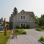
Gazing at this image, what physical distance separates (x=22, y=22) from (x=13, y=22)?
150 inches

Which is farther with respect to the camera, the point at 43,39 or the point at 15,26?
the point at 15,26

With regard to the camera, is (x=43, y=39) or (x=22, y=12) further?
(x=22, y=12)

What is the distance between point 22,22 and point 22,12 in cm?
421

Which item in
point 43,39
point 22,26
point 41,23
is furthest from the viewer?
point 41,23

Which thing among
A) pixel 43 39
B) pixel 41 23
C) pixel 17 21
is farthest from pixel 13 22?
pixel 43 39

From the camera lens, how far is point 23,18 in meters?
57.4

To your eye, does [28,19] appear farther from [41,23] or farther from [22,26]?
[41,23]

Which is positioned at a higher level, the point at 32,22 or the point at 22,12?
the point at 22,12

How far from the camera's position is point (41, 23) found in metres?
63.8

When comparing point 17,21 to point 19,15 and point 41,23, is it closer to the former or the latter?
point 19,15

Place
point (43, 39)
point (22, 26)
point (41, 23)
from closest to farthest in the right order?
point (43, 39) < point (22, 26) < point (41, 23)

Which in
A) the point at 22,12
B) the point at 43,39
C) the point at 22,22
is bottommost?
the point at 43,39

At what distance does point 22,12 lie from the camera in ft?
187

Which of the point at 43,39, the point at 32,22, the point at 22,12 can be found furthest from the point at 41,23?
the point at 43,39
